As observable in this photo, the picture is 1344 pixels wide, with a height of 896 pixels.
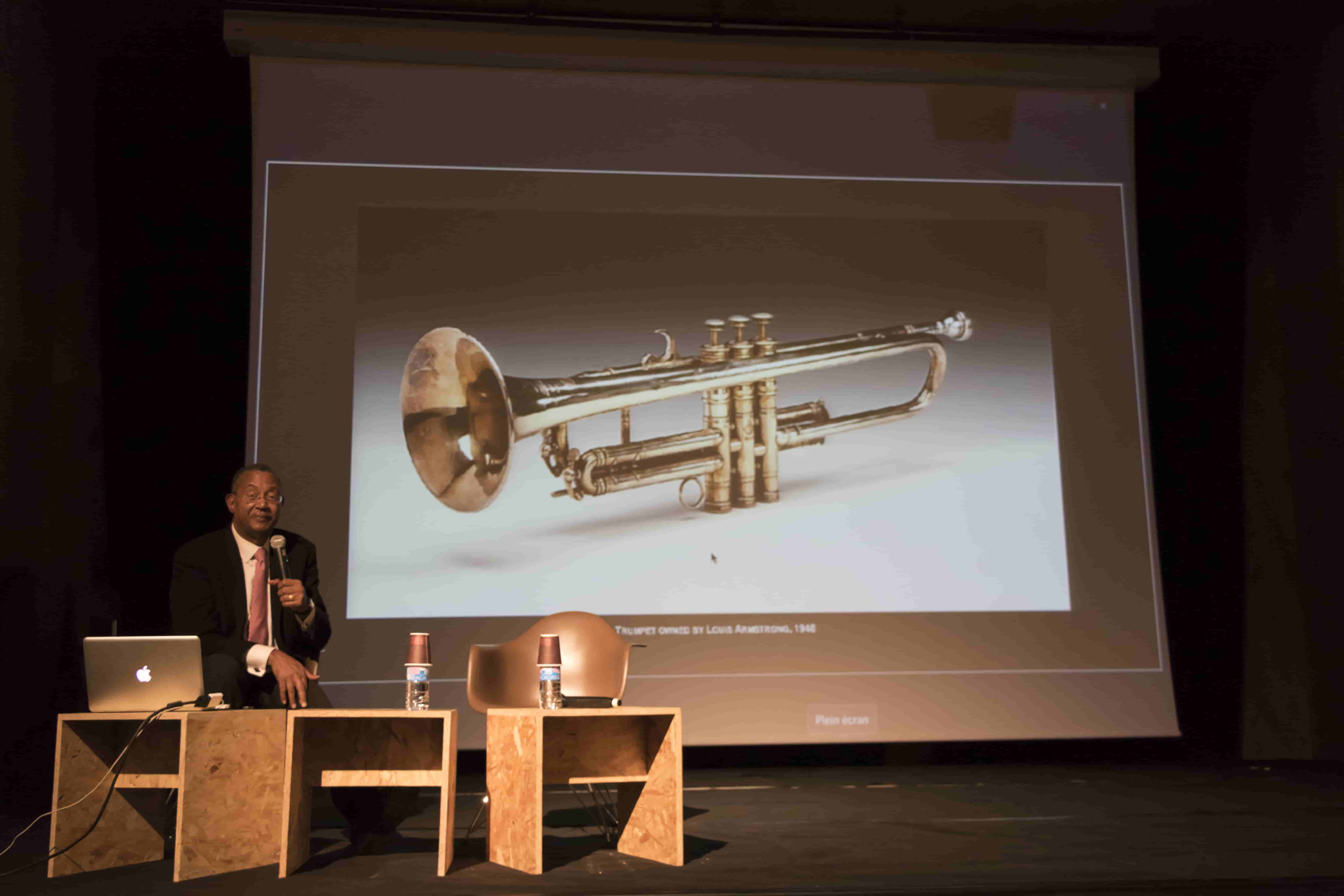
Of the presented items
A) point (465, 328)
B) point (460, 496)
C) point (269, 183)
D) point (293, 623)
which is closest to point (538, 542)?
point (460, 496)

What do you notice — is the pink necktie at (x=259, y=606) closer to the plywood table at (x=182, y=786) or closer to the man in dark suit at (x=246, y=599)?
the man in dark suit at (x=246, y=599)

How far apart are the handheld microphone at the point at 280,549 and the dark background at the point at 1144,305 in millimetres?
2079

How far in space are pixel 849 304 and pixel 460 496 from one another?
6.60ft

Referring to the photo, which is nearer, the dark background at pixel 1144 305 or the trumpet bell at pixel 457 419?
the trumpet bell at pixel 457 419

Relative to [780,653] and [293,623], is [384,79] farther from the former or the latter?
[780,653]

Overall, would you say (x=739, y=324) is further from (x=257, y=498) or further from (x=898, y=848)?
(x=898, y=848)

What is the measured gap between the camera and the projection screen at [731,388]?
4543 mm

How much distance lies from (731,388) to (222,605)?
2.42m

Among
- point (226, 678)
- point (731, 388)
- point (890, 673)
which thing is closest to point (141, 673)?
point (226, 678)

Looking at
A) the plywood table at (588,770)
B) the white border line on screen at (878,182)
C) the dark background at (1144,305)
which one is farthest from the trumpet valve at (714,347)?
the plywood table at (588,770)

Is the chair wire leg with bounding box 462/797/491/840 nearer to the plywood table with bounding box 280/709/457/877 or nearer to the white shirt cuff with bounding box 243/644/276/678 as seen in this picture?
the plywood table with bounding box 280/709/457/877

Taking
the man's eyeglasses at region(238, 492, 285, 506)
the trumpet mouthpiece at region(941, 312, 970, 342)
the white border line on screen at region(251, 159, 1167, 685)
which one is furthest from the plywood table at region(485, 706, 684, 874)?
the trumpet mouthpiece at region(941, 312, 970, 342)

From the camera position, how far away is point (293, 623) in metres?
3.14

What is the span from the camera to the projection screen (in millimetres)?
4543
